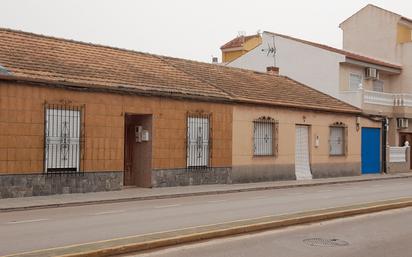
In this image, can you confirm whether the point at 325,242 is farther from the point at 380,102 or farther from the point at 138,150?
the point at 380,102

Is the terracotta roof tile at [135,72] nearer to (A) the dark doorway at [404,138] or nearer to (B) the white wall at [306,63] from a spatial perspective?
(B) the white wall at [306,63]

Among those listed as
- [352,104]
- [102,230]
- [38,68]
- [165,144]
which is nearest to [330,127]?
[352,104]

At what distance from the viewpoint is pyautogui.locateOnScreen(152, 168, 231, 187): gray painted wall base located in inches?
855

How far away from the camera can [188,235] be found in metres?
9.83

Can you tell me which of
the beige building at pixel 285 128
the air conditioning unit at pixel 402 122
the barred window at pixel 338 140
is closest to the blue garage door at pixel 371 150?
the beige building at pixel 285 128

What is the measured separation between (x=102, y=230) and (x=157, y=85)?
11576mm

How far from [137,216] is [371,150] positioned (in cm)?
2293

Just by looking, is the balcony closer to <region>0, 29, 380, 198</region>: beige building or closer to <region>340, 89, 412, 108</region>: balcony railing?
<region>340, 89, 412, 108</region>: balcony railing

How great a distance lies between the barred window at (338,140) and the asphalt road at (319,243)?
59.3 ft

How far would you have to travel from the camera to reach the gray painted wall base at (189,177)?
21.7m

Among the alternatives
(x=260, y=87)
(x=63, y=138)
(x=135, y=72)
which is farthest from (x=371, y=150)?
(x=63, y=138)

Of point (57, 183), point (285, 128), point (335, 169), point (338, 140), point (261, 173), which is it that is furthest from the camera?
point (338, 140)

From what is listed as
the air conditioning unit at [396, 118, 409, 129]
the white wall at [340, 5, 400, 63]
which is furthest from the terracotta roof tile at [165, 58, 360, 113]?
the white wall at [340, 5, 400, 63]

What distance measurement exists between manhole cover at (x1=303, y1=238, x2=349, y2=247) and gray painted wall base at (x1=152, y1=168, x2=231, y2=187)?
38.5 feet
